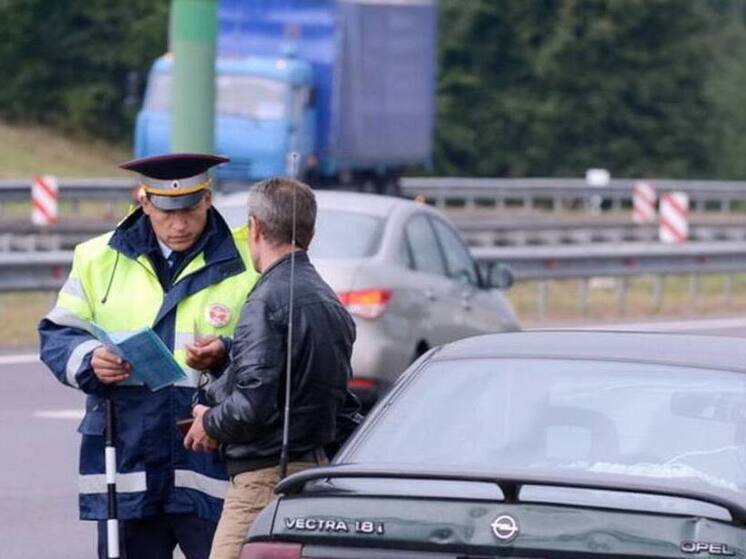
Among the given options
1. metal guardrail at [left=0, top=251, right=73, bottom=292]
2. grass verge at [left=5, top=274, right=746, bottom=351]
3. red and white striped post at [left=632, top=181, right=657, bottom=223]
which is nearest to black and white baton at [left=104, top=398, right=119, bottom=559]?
grass verge at [left=5, top=274, right=746, bottom=351]

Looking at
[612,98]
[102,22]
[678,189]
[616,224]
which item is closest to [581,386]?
[616,224]

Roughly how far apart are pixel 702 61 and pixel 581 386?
58698 millimetres

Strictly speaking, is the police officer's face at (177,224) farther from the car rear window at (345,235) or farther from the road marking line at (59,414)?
the road marking line at (59,414)

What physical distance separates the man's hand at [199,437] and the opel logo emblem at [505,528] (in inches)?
46.9

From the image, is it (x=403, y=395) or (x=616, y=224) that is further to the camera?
(x=616, y=224)

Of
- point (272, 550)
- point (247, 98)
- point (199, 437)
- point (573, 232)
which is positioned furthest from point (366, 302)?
point (247, 98)

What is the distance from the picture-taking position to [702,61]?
6328cm

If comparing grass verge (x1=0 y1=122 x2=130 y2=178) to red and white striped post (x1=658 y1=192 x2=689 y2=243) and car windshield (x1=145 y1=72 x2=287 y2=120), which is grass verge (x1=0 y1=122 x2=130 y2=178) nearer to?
car windshield (x1=145 y1=72 x2=287 y2=120)

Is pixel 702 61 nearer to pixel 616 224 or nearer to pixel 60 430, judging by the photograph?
pixel 616 224

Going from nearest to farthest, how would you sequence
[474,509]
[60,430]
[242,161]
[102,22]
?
[474,509] < [60,430] < [242,161] < [102,22]

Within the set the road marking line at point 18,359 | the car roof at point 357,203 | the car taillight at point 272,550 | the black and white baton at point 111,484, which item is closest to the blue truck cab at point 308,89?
the road marking line at point 18,359

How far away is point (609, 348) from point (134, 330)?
1371 mm

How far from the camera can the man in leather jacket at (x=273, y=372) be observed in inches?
229

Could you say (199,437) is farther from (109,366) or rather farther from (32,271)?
(32,271)
